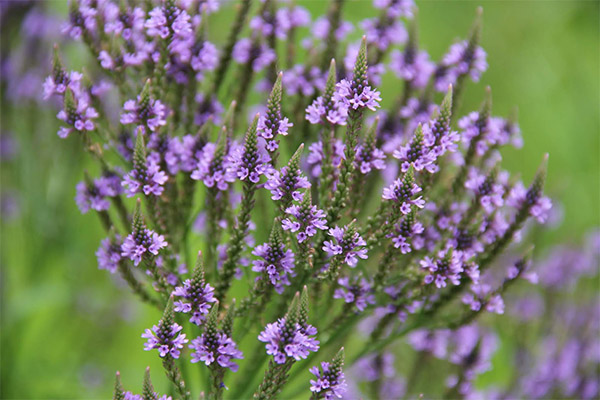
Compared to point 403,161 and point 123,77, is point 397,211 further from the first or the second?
point 123,77

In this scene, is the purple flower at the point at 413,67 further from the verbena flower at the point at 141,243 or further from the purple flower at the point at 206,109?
the verbena flower at the point at 141,243

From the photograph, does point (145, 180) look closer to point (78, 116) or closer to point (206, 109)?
point (78, 116)

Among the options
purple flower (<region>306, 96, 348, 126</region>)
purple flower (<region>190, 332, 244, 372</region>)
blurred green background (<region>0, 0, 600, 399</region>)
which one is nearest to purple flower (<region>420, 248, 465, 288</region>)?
purple flower (<region>306, 96, 348, 126</region>)

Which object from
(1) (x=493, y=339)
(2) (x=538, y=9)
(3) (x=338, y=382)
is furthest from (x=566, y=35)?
(3) (x=338, y=382)

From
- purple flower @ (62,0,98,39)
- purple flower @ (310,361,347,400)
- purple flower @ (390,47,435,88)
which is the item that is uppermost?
purple flower @ (62,0,98,39)

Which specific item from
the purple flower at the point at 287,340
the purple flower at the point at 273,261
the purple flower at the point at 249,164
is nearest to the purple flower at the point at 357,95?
the purple flower at the point at 249,164

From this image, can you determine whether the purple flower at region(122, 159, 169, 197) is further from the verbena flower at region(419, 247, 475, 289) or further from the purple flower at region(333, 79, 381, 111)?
the verbena flower at region(419, 247, 475, 289)

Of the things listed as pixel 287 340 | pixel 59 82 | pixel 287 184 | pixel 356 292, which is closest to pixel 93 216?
pixel 59 82
